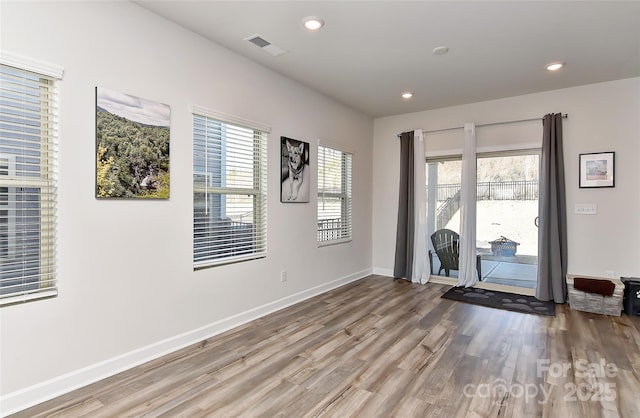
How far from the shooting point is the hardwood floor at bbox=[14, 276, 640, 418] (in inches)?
80.9

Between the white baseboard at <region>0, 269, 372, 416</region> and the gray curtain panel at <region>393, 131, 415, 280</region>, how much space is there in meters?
2.46

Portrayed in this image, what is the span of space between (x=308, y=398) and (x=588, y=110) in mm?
4775

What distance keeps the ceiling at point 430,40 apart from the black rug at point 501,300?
9.09 feet

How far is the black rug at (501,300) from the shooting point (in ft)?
13.0

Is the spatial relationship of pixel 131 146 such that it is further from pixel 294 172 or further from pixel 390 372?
pixel 390 372

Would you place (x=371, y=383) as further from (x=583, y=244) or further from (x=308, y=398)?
(x=583, y=244)

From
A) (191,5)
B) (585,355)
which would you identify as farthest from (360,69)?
(585,355)

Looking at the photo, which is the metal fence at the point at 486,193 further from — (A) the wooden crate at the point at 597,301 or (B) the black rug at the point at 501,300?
(A) the wooden crate at the point at 597,301

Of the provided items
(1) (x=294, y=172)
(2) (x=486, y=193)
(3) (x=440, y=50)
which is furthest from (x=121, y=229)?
(2) (x=486, y=193)

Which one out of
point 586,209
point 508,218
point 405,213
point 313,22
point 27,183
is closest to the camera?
point 27,183

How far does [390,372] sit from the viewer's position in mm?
2482

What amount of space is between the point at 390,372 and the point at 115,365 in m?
2.04

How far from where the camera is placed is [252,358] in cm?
270

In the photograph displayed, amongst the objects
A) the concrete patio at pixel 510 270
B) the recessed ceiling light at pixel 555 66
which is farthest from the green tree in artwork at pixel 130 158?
the concrete patio at pixel 510 270
